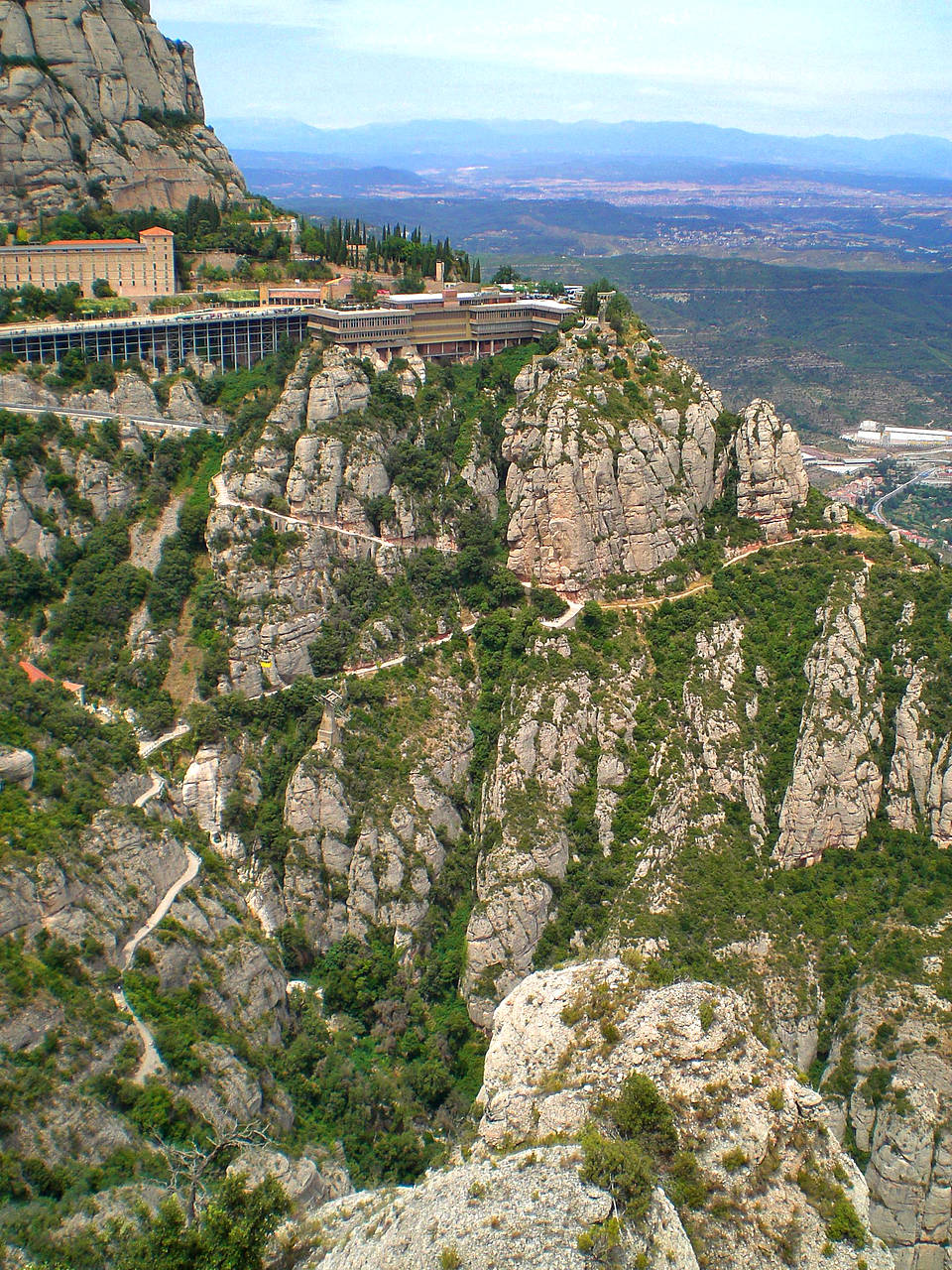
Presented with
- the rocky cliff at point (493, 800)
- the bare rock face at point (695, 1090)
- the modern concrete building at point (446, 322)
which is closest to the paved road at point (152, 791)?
the rocky cliff at point (493, 800)

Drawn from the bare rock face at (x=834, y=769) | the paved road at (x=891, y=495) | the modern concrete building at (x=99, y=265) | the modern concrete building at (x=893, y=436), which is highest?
the modern concrete building at (x=99, y=265)

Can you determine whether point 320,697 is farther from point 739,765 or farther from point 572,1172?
point 572,1172

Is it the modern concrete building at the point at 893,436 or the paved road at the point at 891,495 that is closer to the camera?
the paved road at the point at 891,495

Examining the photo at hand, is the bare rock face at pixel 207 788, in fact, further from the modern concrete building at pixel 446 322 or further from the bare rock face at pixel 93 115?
the bare rock face at pixel 93 115

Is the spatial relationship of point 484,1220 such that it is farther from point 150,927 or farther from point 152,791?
point 152,791

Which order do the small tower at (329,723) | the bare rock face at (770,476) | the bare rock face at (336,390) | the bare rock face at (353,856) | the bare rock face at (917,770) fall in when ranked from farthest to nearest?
the bare rock face at (770,476), the bare rock face at (336,390), the small tower at (329,723), the bare rock face at (353,856), the bare rock face at (917,770)

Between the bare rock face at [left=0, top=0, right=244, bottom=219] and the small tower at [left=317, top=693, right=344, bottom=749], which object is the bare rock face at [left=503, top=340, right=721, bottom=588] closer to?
the small tower at [left=317, top=693, right=344, bottom=749]

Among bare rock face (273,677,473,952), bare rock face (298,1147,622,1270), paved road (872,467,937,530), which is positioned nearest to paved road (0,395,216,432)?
bare rock face (273,677,473,952)

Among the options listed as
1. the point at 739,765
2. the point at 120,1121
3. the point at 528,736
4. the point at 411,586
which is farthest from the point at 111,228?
the point at 120,1121
